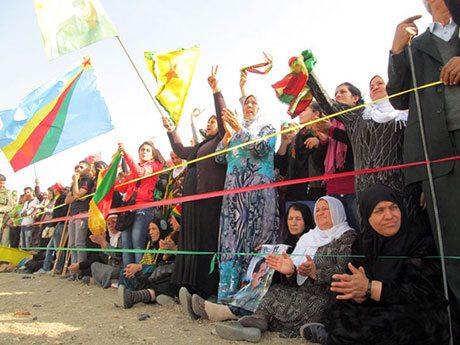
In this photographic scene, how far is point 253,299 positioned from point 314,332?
0.57 m

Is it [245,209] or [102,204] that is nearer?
[245,209]

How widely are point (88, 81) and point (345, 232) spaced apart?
13.5 feet

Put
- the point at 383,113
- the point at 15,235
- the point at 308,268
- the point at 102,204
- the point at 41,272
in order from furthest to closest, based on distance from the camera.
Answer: the point at 15,235 → the point at 41,272 → the point at 102,204 → the point at 383,113 → the point at 308,268

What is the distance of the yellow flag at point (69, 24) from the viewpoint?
14.8ft

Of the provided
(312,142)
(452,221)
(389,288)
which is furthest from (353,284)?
(312,142)

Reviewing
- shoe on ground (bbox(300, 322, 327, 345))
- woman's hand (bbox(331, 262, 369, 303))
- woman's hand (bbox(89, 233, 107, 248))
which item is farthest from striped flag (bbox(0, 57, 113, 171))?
woman's hand (bbox(331, 262, 369, 303))

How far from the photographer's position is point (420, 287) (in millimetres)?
1939

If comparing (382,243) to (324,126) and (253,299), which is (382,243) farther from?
(324,126)

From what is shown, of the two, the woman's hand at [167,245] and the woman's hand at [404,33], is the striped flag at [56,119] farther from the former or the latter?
the woman's hand at [404,33]

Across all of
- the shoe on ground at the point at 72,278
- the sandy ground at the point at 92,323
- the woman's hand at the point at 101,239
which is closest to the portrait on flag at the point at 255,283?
the sandy ground at the point at 92,323

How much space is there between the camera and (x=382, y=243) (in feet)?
7.08

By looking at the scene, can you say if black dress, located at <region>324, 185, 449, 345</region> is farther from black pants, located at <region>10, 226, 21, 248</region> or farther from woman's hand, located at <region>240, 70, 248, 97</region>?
black pants, located at <region>10, 226, 21, 248</region>

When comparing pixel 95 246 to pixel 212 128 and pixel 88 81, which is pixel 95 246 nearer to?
pixel 88 81

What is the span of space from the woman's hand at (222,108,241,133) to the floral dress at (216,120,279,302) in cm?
7
